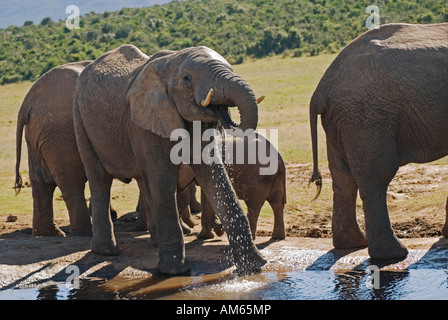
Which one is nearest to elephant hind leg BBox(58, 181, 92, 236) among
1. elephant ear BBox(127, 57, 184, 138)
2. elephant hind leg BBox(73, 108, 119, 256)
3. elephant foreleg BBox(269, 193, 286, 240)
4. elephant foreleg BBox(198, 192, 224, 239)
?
elephant hind leg BBox(73, 108, 119, 256)

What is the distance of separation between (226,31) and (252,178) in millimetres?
36813

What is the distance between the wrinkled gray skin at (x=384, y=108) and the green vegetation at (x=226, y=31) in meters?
28.0

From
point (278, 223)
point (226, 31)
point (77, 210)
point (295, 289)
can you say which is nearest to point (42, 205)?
point (77, 210)

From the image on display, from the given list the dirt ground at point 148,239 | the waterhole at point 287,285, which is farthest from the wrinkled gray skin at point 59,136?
the waterhole at point 287,285

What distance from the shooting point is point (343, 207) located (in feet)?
30.7

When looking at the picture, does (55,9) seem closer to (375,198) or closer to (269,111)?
(269,111)

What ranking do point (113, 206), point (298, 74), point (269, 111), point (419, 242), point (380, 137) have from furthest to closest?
point (298, 74)
point (269, 111)
point (113, 206)
point (419, 242)
point (380, 137)

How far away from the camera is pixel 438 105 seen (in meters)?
8.80

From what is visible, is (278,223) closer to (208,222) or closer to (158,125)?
(208,222)

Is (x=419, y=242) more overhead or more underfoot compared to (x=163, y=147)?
more underfoot

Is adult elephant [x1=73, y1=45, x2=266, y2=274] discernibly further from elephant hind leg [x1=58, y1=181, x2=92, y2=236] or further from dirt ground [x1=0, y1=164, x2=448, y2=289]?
elephant hind leg [x1=58, y1=181, x2=92, y2=236]

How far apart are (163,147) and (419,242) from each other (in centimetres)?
287

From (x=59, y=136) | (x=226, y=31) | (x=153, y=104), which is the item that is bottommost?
(x=59, y=136)

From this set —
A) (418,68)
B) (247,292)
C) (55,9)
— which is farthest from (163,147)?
(55,9)
